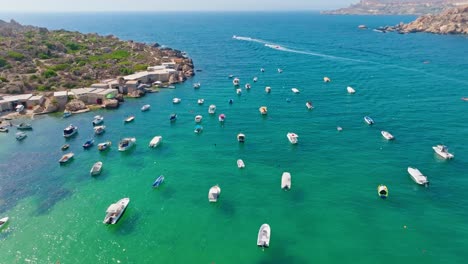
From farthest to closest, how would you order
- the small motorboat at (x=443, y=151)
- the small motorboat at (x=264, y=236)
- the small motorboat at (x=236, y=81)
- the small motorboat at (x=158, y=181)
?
the small motorboat at (x=236, y=81), the small motorboat at (x=443, y=151), the small motorboat at (x=158, y=181), the small motorboat at (x=264, y=236)

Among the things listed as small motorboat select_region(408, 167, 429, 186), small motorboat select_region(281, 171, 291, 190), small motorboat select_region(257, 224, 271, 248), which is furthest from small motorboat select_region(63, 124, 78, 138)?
small motorboat select_region(408, 167, 429, 186)

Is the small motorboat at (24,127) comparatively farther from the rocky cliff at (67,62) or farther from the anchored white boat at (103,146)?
the rocky cliff at (67,62)


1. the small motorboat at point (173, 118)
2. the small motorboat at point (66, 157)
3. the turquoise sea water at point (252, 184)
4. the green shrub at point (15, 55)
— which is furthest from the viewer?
the green shrub at point (15, 55)

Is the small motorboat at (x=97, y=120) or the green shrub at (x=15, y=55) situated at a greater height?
the green shrub at (x=15, y=55)

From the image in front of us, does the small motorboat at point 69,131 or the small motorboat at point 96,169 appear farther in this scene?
the small motorboat at point 69,131

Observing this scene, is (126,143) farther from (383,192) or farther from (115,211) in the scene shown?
(383,192)

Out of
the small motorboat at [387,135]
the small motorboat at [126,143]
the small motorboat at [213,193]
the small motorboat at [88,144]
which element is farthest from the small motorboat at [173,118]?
the small motorboat at [387,135]

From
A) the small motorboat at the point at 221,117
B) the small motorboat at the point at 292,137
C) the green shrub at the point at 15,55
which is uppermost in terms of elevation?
the green shrub at the point at 15,55

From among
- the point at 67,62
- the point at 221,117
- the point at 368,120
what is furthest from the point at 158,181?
the point at 67,62
